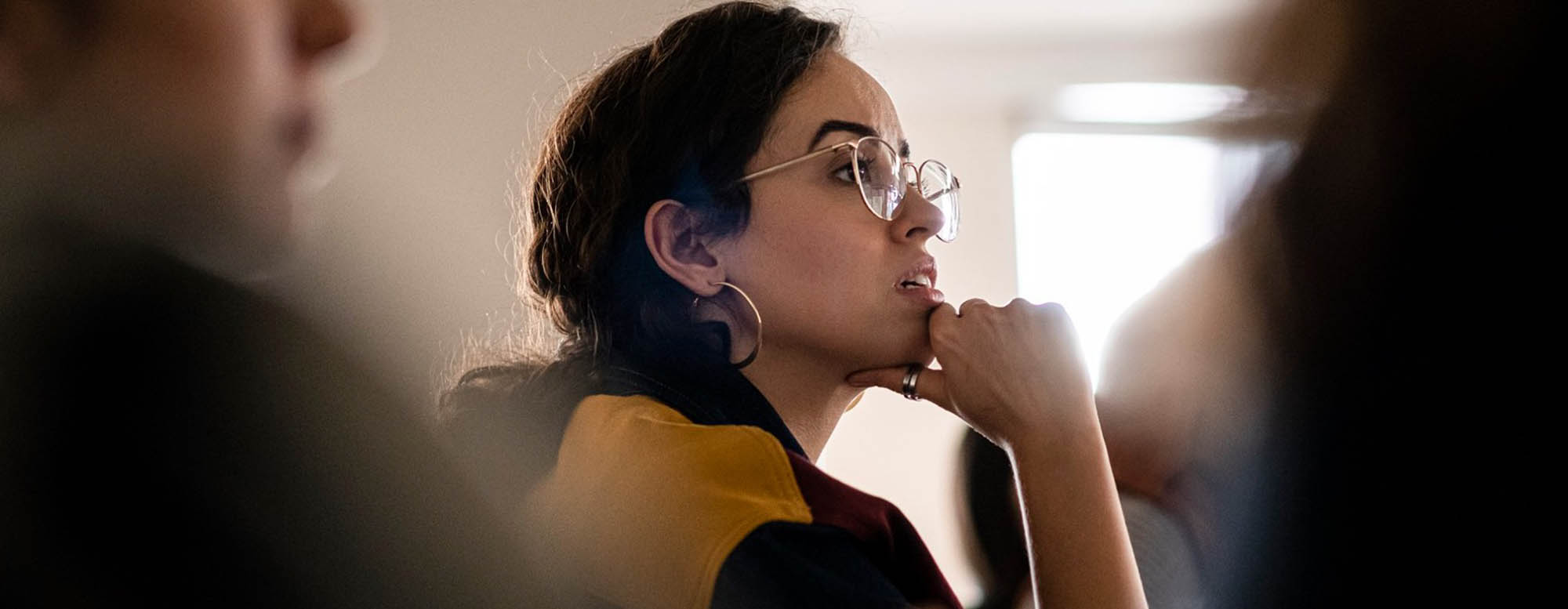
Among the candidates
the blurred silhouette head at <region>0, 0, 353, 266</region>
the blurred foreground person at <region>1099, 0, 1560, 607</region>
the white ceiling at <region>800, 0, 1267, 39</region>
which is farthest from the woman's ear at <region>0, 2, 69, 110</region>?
the white ceiling at <region>800, 0, 1267, 39</region>

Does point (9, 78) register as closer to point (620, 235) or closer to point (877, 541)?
point (877, 541)

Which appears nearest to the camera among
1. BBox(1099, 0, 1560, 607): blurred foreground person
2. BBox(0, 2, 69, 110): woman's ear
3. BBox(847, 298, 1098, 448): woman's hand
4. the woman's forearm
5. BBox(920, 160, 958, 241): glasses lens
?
BBox(0, 2, 69, 110): woman's ear

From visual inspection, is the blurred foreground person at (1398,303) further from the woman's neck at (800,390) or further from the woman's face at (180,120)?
the woman's neck at (800,390)

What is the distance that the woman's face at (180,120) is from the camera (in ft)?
1.21

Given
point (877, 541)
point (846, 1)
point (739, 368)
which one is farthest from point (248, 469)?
point (846, 1)

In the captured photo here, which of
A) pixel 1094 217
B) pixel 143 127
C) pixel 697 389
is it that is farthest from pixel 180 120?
pixel 1094 217

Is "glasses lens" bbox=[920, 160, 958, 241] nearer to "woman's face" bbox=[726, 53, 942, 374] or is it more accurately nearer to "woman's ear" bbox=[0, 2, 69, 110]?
"woman's face" bbox=[726, 53, 942, 374]

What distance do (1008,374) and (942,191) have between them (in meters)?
0.25

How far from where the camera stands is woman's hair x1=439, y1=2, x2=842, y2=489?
1.22 m

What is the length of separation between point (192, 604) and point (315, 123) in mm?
160

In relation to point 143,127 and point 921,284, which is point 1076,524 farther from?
point 143,127

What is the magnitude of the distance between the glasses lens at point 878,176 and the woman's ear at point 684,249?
6.3 inches

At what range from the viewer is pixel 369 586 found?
399 millimetres

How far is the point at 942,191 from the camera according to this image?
1.35 meters
